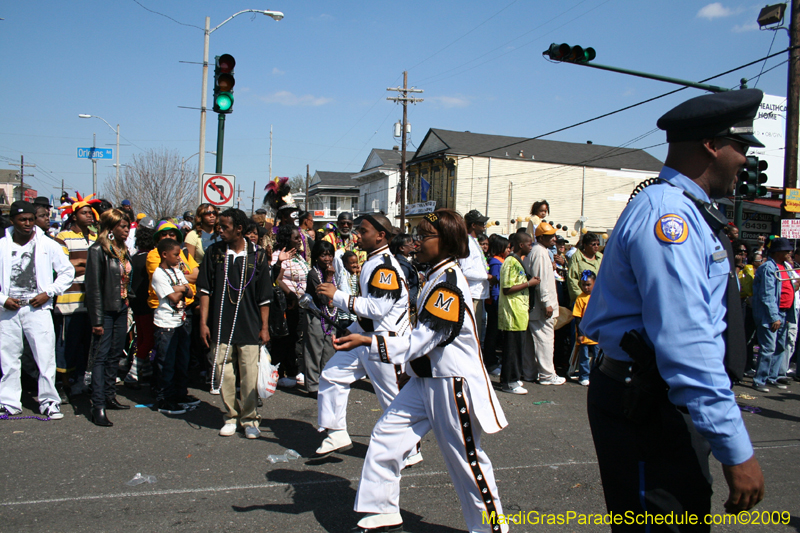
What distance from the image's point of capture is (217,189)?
938cm

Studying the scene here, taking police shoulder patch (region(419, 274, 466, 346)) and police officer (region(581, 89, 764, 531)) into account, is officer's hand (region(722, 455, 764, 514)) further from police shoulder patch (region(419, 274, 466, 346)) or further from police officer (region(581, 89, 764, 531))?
police shoulder patch (region(419, 274, 466, 346))

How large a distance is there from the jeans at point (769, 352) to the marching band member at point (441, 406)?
274 inches

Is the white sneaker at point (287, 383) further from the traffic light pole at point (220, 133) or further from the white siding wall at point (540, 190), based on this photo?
the white siding wall at point (540, 190)

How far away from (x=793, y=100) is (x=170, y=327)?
13.3 metres

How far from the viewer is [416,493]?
416 centimetres

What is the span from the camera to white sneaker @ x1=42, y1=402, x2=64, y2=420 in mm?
5734

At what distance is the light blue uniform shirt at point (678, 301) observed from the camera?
174cm

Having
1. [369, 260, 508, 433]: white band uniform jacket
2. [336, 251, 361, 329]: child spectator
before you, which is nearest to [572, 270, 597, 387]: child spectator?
[336, 251, 361, 329]: child spectator

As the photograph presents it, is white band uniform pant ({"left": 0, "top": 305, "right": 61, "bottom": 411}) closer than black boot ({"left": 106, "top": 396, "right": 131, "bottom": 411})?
Yes

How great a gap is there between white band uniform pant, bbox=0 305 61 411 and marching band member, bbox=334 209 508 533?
419 centimetres

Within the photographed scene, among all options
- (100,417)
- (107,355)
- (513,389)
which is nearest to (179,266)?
(107,355)

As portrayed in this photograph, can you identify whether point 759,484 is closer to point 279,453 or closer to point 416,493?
point 416,493

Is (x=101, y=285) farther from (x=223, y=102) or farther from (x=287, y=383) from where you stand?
(x=223, y=102)

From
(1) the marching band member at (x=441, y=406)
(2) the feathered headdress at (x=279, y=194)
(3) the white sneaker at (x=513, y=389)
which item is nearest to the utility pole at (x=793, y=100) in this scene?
(3) the white sneaker at (x=513, y=389)
